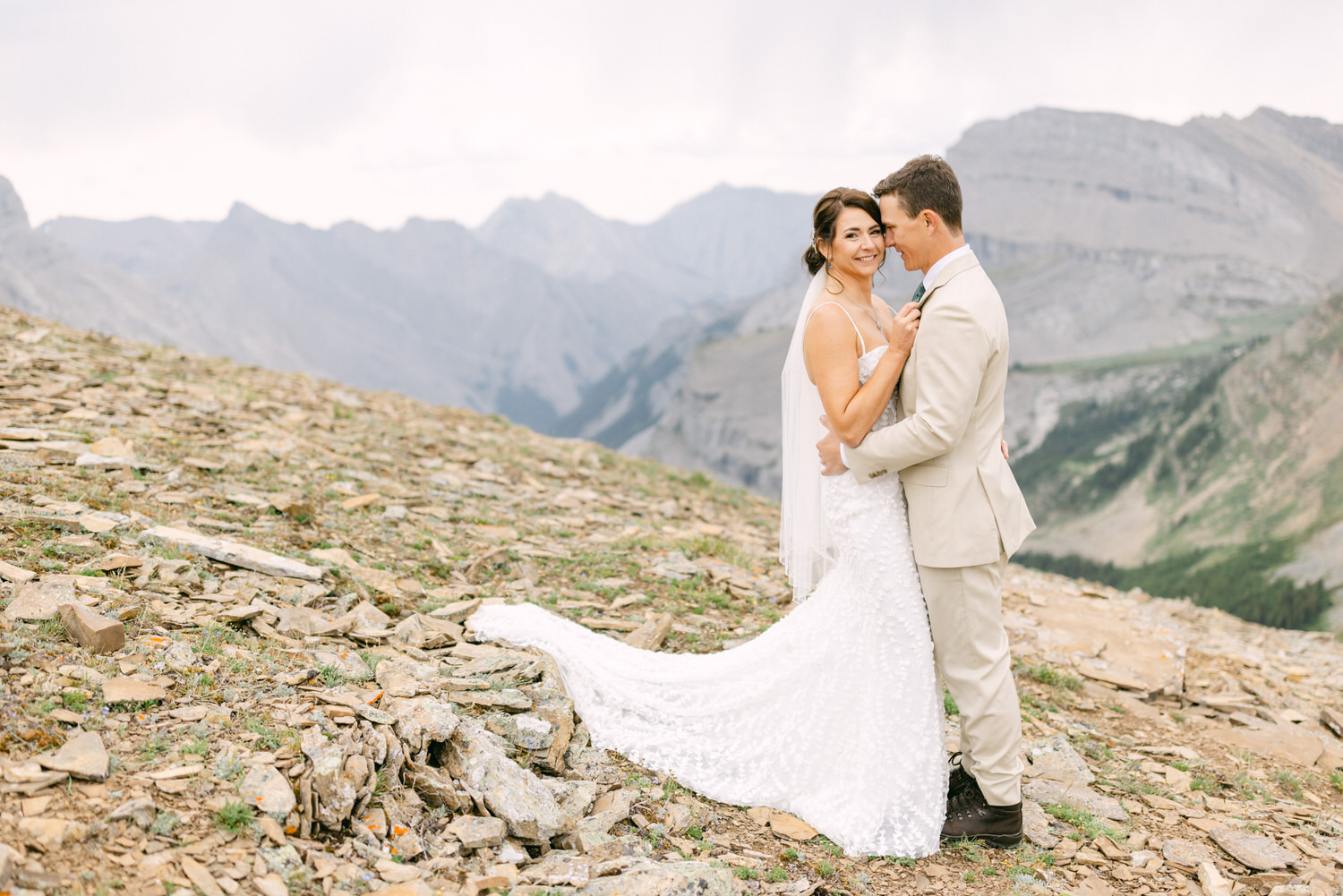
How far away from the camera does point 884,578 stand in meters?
4.89

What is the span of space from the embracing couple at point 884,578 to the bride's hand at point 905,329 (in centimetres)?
1

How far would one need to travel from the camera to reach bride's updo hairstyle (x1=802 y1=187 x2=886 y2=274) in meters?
4.68

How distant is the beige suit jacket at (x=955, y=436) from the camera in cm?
436

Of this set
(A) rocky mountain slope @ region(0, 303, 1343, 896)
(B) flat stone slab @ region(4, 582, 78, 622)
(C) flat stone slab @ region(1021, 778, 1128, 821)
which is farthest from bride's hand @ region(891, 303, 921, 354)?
(B) flat stone slab @ region(4, 582, 78, 622)

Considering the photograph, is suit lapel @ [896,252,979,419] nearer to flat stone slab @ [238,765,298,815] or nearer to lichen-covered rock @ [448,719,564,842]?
lichen-covered rock @ [448,719,564,842]

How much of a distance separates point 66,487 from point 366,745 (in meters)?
4.88

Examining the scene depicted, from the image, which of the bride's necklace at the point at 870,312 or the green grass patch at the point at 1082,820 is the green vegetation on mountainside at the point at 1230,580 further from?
the bride's necklace at the point at 870,312

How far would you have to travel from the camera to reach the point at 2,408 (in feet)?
30.0

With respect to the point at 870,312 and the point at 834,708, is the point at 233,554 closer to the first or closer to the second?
the point at 834,708

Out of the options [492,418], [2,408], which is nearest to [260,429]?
[2,408]

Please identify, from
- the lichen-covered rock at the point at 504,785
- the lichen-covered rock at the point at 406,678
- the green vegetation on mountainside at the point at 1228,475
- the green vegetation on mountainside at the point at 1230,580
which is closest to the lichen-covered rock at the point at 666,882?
the lichen-covered rock at the point at 504,785

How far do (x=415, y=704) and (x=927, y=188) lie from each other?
400 centimetres

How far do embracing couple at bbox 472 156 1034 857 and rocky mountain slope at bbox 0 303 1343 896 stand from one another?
273 mm

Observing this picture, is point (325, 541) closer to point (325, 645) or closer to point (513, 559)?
point (513, 559)
